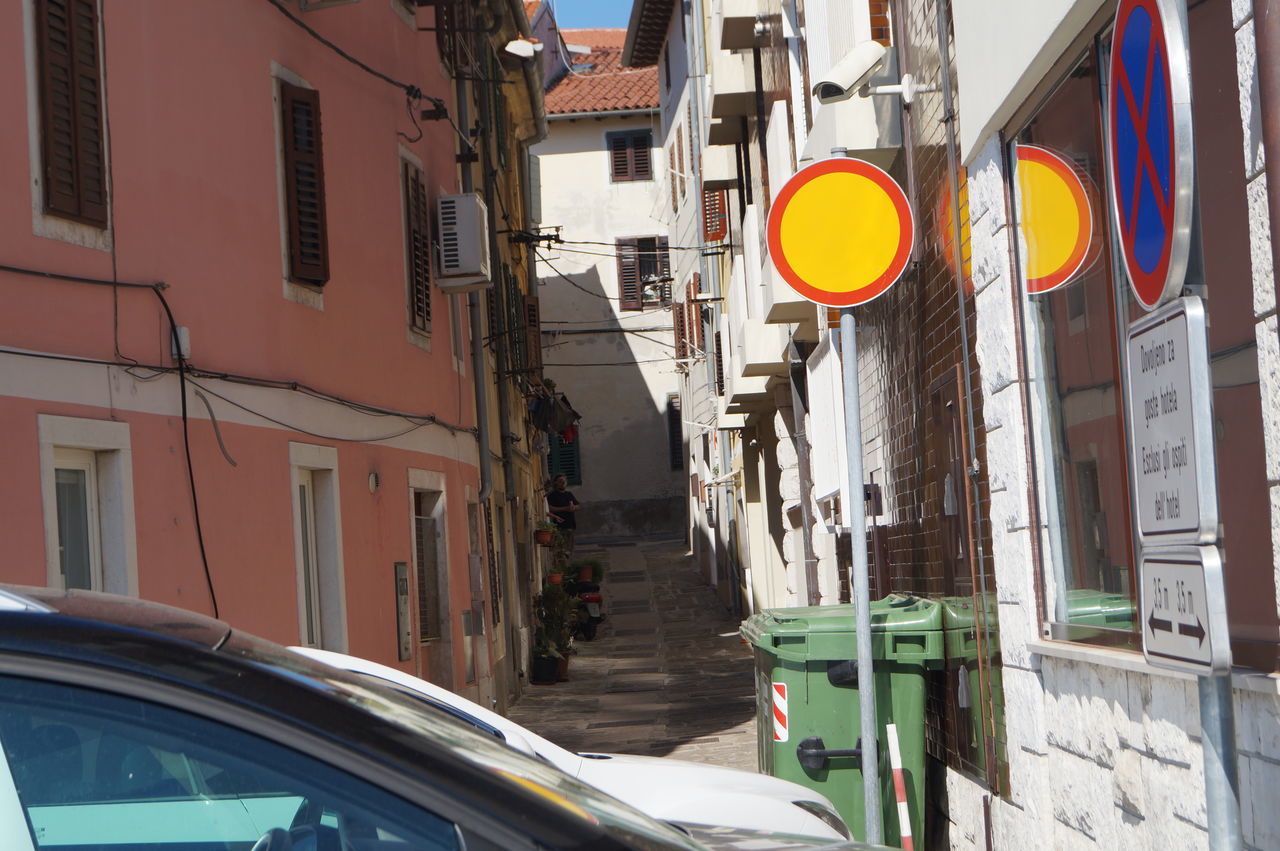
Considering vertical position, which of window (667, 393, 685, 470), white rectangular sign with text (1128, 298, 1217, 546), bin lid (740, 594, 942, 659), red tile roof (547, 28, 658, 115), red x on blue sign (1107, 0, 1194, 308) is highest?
red tile roof (547, 28, 658, 115)

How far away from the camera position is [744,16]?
50.4 ft

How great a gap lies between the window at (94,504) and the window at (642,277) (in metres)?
31.2

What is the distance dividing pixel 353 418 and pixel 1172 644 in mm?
10025

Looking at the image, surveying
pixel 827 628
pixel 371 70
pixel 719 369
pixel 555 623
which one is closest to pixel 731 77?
pixel 371 70

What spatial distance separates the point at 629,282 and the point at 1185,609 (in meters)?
37.2

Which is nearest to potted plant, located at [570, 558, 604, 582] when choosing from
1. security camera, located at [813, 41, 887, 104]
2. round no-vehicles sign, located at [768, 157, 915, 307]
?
security camera, located at [813, 41, 887, 104]

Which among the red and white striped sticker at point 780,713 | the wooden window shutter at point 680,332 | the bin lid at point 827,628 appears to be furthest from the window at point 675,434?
the red and white striped sticker at point 780,713

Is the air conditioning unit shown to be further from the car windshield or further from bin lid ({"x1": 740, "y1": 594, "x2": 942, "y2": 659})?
the car windshield

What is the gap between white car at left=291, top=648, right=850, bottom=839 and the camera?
513cm

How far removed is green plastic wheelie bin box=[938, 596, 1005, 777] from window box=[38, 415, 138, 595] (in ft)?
14.6

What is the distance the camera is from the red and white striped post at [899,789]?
6773 millimetres

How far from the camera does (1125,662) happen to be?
4793mm

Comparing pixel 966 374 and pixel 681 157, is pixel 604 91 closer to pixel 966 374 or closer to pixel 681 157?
pixel 681 157

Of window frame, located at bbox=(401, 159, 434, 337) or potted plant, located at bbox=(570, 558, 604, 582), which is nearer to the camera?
window frame, located at bbox=(401, 159, 434, 337)
